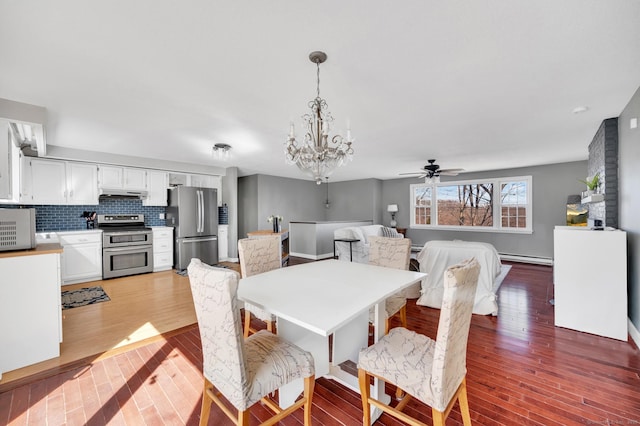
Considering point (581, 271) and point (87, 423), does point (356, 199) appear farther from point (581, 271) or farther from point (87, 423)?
point (87, 423)

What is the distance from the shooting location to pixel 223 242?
6.76 meters

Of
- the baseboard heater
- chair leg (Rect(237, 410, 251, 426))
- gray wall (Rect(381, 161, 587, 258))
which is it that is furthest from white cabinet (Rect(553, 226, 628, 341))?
gray wall (Rect(381, 161, 587, 258))

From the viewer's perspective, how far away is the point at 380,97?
261 centimetres

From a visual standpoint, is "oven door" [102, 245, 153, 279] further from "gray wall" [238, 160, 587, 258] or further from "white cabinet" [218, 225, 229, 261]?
"gray wall" [238, 160, 587, 258]

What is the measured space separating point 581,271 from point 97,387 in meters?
4.52

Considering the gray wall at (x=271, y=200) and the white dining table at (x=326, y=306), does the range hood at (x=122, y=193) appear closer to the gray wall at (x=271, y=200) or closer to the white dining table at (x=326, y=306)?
the gray wall at (x=271, y=200)

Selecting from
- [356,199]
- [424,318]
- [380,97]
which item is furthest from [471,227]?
[380,97]

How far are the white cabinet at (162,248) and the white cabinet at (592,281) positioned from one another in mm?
6472

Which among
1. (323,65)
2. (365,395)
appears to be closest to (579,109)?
(323,65)

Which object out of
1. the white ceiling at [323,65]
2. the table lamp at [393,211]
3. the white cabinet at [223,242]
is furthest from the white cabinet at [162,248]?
the table lamp at [393,211]

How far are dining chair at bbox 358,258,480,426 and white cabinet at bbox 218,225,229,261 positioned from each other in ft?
19.0

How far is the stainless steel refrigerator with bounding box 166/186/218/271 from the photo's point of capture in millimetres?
5688

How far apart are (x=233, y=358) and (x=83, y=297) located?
13.5ft

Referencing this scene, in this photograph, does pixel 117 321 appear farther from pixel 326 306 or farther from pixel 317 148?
pixel 317 148
